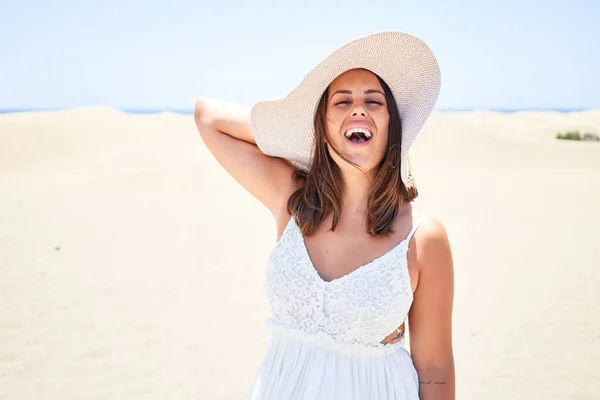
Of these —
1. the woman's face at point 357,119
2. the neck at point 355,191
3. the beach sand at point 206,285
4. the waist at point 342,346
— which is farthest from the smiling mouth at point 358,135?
the beach sand at point 206,285

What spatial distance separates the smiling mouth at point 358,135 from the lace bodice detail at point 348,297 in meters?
0.36

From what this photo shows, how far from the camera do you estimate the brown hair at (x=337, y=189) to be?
2104 mm

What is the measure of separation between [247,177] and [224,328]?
3.55 meters

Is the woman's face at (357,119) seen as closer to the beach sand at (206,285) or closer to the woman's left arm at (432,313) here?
the woman's left arm at (432,313)

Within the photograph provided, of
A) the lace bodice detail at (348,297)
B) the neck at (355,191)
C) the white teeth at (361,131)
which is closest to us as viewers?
the lace bodice detail at (348,297)

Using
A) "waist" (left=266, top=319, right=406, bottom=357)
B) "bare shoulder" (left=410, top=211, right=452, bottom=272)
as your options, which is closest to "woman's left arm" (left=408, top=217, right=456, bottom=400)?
"bare shoulder" (left=410, top=211, right=452, bottom=272)

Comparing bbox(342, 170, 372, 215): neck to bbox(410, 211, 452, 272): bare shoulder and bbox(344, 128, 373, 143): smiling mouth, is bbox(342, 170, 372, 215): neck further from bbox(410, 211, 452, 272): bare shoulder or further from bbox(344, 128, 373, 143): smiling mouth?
bbox(410, 211, 452, 272): bare shoulder

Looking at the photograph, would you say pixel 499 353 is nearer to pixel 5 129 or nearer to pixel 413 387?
pixel 413 387

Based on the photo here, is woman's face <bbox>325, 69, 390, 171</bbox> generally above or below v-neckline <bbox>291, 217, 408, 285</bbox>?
above

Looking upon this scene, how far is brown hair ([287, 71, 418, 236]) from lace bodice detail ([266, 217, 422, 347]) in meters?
0.14

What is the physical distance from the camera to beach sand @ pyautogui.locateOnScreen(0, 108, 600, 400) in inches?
188

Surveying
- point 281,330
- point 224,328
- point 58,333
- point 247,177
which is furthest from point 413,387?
point 58,333

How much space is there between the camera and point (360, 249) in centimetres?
208

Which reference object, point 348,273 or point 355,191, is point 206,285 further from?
point 348,273
